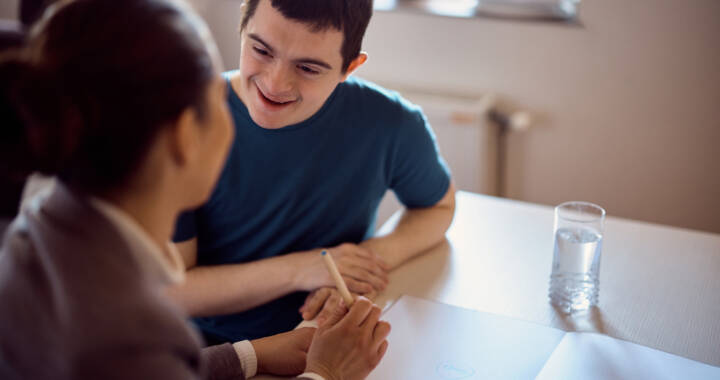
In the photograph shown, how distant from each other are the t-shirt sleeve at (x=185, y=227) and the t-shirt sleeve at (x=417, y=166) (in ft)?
1.19

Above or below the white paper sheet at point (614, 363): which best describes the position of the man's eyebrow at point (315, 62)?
above

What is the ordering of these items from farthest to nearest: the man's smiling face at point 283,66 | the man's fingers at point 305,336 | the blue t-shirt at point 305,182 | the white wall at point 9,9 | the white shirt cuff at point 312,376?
the white wall at point 9,9 < the blue t-shirt at point 305,182 < the man's smiling face at point 283,66 < the man's fingers at point 305,336 < the white shirt cuff at point 312,376

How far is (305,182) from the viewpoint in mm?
1169

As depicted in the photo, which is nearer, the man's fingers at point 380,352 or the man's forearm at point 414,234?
the man's fingers at point 380,352

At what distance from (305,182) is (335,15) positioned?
28 centimetres

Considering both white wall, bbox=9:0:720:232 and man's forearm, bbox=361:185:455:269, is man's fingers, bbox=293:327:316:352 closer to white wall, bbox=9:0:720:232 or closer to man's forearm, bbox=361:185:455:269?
man's forearm, bbox=361:185:455:269

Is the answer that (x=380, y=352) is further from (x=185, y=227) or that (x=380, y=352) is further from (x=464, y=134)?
(x=464, y=134)

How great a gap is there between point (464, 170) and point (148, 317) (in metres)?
1.80

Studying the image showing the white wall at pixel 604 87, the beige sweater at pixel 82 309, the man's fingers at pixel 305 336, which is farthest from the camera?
the white wall at pixel 604 87

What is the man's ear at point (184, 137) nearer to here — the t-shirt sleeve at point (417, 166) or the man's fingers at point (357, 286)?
the man's fingers at point (357, 286)

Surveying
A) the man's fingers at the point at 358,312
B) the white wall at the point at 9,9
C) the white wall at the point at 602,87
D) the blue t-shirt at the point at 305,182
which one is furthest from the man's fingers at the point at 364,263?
the white wall at the point at 9,9

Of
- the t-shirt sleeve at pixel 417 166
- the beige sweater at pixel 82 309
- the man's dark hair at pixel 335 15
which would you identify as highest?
the man's dark hair at pixel 335 15

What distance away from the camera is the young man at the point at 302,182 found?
1.05 m

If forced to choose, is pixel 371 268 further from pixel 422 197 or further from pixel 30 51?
pixel 30 51
